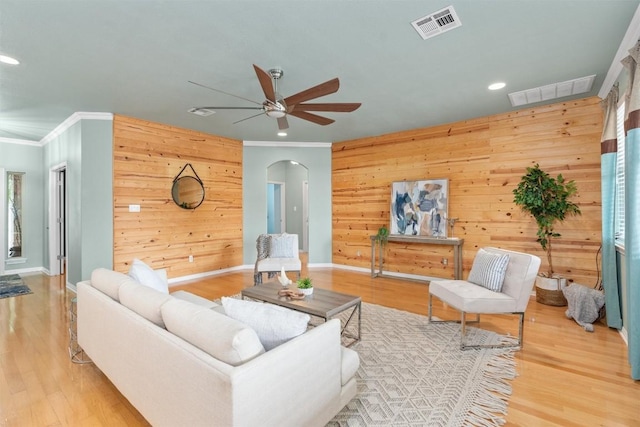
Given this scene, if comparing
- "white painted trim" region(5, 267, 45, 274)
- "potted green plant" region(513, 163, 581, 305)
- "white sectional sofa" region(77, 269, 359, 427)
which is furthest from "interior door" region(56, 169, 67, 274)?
"potted green plant" region(513, 163, 581, 305)

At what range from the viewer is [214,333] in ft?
4.40

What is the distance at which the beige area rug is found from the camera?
186 centimetres

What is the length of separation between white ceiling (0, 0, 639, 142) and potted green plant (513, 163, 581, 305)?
1.10 metres

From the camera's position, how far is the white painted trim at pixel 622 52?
231cm

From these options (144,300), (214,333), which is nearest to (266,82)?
(144,300)

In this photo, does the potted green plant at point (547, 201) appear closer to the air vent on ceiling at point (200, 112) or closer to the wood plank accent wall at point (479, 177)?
the wood plank accent wall at point (479, 177)

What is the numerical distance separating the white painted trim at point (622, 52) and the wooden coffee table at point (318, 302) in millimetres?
3058

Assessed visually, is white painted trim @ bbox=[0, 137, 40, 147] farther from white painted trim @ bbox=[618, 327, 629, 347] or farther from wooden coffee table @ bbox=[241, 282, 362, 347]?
white painted trim @ bbox=[618, 327, 629, 347]

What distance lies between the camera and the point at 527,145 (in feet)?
14.2

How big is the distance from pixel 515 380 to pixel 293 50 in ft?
10.4

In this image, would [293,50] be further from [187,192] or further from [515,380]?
[187,192]

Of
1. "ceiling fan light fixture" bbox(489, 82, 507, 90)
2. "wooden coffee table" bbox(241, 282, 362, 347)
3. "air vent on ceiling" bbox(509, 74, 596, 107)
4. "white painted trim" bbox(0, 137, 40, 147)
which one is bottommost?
"wooden coffee table" bbox(241, 282, 362, 347)

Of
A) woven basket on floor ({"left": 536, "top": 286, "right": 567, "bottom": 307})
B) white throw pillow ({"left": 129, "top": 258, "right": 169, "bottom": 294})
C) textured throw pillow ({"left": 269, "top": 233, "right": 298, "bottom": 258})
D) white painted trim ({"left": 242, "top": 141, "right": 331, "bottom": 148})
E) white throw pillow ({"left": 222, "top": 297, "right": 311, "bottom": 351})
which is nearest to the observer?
white throw pillow ({"left": 222, "top": 297, "right": 311, "bottom": 351})

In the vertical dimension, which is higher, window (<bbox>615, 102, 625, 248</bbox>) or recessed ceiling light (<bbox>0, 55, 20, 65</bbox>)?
recessed ceiling light (<bbox>0, 55, 20, 65</bbox>)
